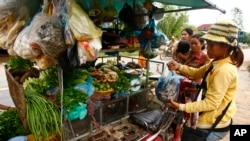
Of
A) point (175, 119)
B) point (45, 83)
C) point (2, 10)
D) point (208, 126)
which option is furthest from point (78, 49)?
point (175, 119)

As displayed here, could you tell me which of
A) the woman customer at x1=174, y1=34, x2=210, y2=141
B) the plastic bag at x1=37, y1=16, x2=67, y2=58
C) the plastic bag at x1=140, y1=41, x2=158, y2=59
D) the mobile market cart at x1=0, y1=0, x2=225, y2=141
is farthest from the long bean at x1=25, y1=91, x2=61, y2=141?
the woman customer at x1=174, y1=34, x2=210, y2=141

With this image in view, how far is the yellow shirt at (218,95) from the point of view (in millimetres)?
1778

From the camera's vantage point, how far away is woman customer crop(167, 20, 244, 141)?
178cm

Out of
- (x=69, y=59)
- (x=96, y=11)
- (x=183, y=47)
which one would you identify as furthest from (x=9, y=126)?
(x=183, y=47)

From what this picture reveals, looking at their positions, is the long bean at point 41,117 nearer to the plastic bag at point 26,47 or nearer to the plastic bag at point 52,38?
the plastic bag at point 26,47

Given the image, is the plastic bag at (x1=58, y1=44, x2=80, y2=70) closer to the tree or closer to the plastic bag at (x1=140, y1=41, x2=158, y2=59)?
the plastic bag at (x1=140, y1=41, x2=158, y2=59)

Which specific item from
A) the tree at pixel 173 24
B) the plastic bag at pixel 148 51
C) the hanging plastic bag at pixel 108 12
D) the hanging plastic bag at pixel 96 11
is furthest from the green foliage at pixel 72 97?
the tree at pixel 173 24

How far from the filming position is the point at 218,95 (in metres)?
1.78

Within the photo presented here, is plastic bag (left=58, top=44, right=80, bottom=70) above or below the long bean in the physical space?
above

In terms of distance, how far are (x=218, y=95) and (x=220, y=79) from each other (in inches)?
5.2

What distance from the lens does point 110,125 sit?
2.46 metres

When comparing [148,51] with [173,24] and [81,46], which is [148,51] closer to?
[81,46]

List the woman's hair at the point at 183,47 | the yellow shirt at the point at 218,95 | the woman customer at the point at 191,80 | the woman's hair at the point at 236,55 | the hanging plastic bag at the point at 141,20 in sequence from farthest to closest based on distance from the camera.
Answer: the woman's hair at the point at 183,47
the woman customer at the point at 191,80
the hanging plastic bag at the point at 141,20
the woman's hair at the point at 236,55
the yellow shirt at the point at 218,95

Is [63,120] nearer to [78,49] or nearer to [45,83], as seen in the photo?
[45,83]
